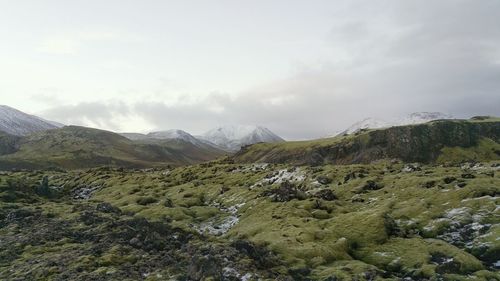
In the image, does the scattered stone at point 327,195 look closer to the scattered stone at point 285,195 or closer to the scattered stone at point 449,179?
the scattered stone at point 285,195

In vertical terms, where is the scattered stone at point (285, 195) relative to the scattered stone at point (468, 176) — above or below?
below

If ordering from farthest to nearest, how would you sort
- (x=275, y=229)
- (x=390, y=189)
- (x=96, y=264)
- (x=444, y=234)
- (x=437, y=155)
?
(x=437, y=155), (x=390, y=189), (x=275, y=229), (x=444, y=234), (x=96, y=264)

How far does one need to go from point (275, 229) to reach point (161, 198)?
3654 cm

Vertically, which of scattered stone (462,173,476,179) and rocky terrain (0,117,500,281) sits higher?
scattered stone (462,173,476,179)

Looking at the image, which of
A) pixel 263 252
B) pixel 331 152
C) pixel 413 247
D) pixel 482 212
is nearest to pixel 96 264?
pixel 263 252

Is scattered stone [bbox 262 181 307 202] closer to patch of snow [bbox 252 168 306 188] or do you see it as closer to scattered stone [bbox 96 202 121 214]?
patch of snow [bbox 252 168 306 188]

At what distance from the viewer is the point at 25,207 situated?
72.4 metres

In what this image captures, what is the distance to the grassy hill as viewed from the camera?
6806 inches

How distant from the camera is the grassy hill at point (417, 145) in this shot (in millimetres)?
172875

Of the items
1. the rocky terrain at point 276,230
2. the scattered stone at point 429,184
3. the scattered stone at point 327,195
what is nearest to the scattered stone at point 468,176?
the rocky terrain at point 276,230

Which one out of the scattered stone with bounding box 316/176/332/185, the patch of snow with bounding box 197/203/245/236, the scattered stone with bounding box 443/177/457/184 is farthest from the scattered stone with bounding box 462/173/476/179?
the patch of snow with bounding box 197/203/245/236

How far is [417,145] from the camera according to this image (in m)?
179

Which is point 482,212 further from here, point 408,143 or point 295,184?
point 408,143

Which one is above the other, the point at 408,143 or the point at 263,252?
the point at 408,143
